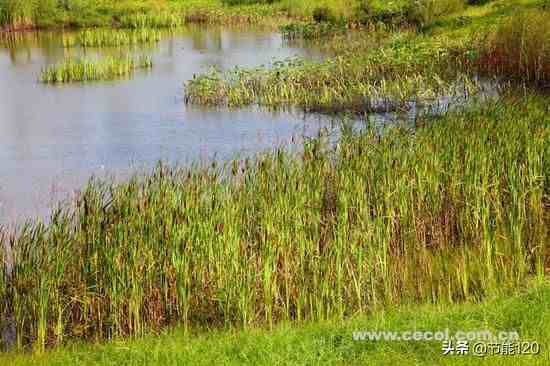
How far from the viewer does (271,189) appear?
10695 millimetres

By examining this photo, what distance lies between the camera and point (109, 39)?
3844 cm

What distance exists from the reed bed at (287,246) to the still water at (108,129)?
11.9ft

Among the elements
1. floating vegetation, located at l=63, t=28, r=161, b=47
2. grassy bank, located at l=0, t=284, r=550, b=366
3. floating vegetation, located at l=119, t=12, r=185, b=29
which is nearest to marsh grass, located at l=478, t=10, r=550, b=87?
grassy bank, located at l=0, t=284, r=550, b=366

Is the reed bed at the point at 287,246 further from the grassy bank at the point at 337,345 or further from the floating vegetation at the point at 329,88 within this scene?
the floating vegetation at the point at 329,88

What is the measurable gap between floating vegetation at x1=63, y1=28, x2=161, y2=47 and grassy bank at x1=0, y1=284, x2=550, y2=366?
103 feet

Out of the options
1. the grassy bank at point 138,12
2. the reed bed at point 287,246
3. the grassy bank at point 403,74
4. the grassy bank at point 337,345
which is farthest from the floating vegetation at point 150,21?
the grassy bank at point 337,345

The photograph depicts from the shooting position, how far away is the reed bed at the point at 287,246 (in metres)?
8.72

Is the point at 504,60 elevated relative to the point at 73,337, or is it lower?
elevated

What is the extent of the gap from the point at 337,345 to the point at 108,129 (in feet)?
48.1

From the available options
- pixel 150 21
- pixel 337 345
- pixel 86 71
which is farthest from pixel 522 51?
pixel 150 21

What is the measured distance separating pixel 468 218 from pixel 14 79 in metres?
21.8

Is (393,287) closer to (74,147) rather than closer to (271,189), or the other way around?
(271,189)

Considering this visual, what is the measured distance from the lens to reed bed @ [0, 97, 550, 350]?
872 cm

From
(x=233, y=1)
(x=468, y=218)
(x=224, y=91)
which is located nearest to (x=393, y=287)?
(x=468, y=218)
